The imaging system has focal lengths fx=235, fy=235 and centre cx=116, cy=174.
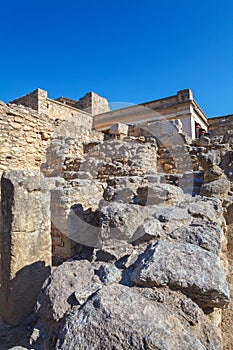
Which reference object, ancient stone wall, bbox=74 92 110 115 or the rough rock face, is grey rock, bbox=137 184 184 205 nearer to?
the rough rock face

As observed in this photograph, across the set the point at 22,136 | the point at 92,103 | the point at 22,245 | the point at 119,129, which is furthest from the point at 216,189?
the point at 92,103

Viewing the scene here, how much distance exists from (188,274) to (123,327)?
1.84 ft

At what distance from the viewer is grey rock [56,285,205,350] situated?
1104mm

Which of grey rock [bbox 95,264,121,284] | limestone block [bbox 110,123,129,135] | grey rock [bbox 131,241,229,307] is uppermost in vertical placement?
limestone block [bbox 110,123,129,135]

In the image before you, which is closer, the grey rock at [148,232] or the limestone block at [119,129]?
the grey rock at [148,232]

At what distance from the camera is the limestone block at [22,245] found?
2498 mm

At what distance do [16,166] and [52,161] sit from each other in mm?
1341

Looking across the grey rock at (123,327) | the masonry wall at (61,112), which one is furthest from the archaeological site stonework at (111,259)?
the masonry wall at (61,112)

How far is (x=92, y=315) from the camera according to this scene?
4.09 ft

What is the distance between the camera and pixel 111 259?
6.98 feet

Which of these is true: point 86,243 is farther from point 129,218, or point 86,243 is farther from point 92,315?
point 92,315

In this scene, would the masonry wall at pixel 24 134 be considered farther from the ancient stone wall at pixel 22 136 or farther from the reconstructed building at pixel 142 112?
the reconstructed building at pixel 142 112

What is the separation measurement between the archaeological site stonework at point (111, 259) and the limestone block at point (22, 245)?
0.01 meters

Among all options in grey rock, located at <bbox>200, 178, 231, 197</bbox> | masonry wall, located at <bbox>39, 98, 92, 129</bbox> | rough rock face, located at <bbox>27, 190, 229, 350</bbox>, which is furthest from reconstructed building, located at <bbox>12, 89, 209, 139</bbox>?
rough rock face, located at <bbox>27, 190, 229, 350</bbox>
